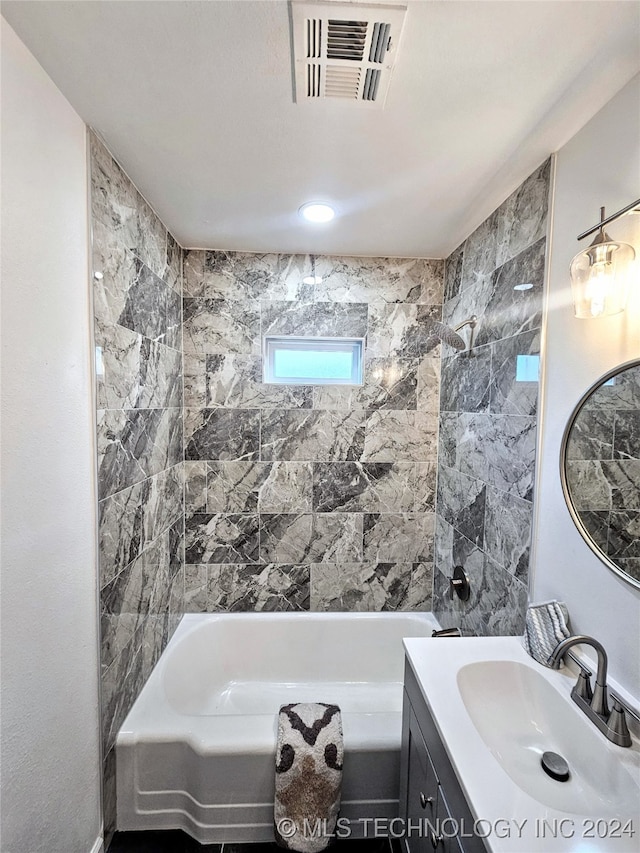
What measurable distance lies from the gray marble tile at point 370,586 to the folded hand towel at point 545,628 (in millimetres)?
1118

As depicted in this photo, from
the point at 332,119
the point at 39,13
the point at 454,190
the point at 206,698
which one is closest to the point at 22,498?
the point at 39,13

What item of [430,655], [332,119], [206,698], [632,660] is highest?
[332,119]

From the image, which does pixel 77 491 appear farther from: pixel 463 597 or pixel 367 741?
pixel 463 597

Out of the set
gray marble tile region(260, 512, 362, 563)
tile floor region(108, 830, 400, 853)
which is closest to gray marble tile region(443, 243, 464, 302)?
gray marble tile region(260, 512, 362, 563)

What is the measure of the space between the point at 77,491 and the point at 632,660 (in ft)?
5.40

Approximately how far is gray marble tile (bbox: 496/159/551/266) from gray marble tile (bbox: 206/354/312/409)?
1220mm

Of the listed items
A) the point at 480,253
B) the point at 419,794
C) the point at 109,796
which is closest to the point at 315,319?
the point at 480,253

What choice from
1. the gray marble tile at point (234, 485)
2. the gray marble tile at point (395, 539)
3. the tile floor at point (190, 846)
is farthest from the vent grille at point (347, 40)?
the tile floor at point (190, 846)

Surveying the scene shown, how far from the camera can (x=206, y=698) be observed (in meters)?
2.06

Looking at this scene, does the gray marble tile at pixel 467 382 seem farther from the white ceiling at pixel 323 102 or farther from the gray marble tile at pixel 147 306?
the gray marble tile at pixel 147 306

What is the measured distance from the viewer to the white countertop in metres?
0.71

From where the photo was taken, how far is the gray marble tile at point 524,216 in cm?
135

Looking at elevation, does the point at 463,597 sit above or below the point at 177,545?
below

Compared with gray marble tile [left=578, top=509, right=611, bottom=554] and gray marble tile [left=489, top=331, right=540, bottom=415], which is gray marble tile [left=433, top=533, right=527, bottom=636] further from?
gray marble tile [left=489, top=331, right=540, bottom=415]
